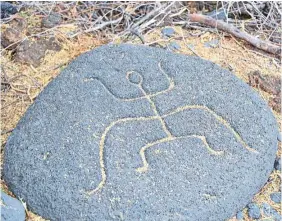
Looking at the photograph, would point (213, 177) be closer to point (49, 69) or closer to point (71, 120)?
point (71, 120)

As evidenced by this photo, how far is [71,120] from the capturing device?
2.78m

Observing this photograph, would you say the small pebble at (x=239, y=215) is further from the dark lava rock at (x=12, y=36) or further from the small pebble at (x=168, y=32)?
the dark lava rock at (x=12, y=36)

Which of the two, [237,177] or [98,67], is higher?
[98,67]

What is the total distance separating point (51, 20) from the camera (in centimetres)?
356

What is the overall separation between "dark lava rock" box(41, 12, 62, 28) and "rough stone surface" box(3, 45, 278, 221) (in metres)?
0.54

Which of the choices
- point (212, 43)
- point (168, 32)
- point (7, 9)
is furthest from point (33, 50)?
point (212, 43)

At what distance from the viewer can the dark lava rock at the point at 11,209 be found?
8.20ft

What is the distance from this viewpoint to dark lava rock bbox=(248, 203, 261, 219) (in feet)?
8.77

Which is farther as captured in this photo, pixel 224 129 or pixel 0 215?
pixel 224 129

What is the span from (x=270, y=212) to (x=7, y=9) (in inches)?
77.5

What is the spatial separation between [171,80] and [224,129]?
389mm

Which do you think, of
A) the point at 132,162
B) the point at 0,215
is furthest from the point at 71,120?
the point at 0,215

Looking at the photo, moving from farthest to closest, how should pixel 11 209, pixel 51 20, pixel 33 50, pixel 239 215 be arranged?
pixel 51 20 < pixel 33 50 < pixel 239 215 < pixel 11 209

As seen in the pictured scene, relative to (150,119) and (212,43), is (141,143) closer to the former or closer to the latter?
(150,119)
